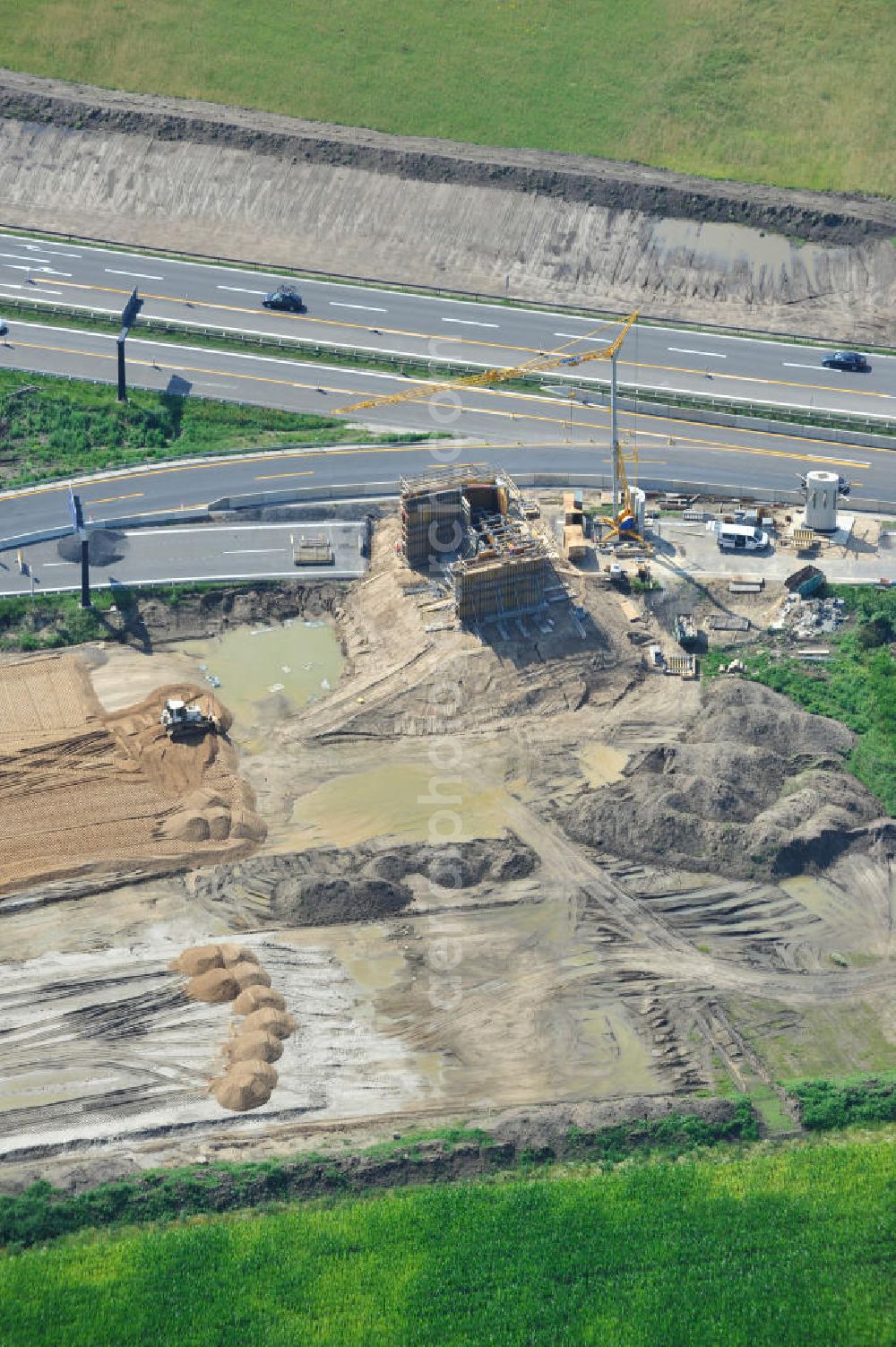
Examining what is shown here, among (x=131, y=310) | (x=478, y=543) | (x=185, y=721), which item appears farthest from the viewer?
(x=131, y=310)

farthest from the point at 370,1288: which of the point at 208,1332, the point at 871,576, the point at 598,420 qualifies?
the point at 598,420

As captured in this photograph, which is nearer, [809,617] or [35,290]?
[809,617]

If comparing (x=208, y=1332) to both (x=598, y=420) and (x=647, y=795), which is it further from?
(x=598, y=420)

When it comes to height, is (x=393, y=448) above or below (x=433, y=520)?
above

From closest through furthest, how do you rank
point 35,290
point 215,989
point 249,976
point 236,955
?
point 215,989
point 249,976
point 236,955
point 35,290

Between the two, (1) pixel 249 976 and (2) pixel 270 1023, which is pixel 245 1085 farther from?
(1) pixel 249 976

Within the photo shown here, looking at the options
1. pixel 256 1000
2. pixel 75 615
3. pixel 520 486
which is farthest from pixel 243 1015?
pixel 520 486

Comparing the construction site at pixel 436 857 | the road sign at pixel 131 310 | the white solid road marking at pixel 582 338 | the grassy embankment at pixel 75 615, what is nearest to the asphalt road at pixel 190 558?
the grassy embankment at pixel 75 615

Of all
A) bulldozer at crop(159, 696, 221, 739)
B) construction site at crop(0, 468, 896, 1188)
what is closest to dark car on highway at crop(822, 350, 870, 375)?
construction site at crop(0, 468, 896, 1188)
